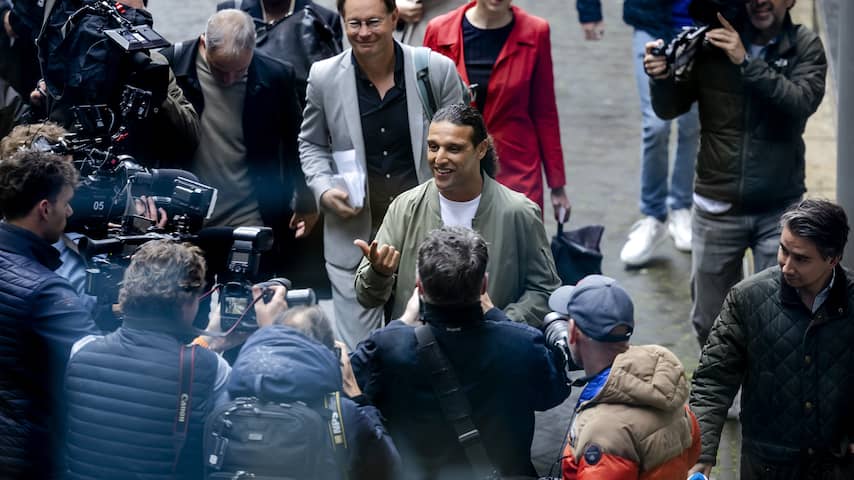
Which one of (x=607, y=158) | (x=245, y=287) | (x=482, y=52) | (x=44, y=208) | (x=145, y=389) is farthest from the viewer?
(x=607, y=158)

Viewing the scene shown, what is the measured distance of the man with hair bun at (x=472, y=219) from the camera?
5.53m

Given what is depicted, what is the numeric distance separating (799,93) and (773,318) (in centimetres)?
162

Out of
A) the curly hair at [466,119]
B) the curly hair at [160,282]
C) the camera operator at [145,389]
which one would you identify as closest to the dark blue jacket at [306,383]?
the camera operator at [145,389]

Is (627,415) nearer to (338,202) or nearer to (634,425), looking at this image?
(634,425)

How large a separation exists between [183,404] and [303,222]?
8.40 ft

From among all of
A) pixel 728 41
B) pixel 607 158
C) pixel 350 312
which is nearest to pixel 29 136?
pixel 350 312

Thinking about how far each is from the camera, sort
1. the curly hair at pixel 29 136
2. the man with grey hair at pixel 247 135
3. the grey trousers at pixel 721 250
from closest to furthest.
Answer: the curly hair at pixel 29 136
the grey trousers at pixel 721 250
the man with grey hair at pixel 247 135

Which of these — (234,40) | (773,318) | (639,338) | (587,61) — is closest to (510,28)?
(234,40)

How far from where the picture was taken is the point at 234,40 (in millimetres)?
6539

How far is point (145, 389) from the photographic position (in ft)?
14.2

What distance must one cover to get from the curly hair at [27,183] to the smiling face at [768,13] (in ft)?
10.5

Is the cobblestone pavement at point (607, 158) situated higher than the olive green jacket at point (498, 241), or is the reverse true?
the olive green jacket at point (498, 241)

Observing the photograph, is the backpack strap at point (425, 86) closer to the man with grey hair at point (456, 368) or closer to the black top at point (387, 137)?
the black top at point (387, 137)

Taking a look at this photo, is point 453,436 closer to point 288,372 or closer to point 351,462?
point 351,462
